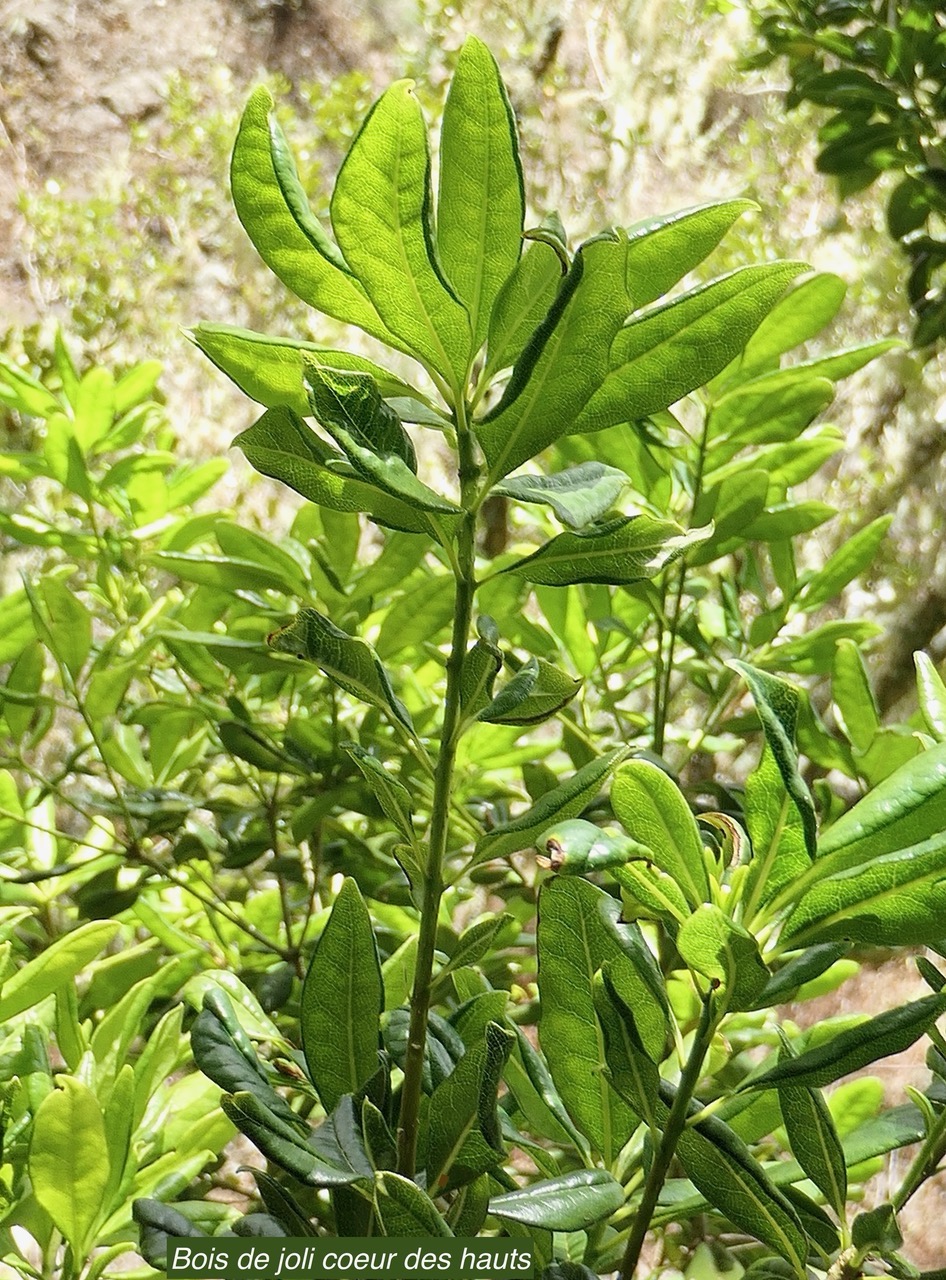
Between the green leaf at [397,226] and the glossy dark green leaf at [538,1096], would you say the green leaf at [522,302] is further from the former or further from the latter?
the glossy dark green leaf at [538,1096]

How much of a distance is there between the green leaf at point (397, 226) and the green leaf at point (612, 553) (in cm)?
4

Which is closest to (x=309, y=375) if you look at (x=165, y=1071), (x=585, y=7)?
(x=165, y=1071)

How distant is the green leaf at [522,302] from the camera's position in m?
0.21

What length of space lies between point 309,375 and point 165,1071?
0.26 meters

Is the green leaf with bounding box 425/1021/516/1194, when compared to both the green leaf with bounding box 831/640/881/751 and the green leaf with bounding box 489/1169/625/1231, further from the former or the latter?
the green leaf with bounding box 831/640/881/751

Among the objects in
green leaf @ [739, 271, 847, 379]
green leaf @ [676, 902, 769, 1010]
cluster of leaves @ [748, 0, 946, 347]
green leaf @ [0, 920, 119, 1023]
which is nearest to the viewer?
green leaf @ [676, 902, 769, 1010]

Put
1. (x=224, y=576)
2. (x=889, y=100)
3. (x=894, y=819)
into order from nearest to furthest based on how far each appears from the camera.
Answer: (x=894, y=819), (x=224, y=576), (x=889, y=100)

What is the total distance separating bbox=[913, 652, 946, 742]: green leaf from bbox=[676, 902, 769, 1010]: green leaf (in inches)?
3.2

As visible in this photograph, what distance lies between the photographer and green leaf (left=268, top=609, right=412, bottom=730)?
217 millimetres

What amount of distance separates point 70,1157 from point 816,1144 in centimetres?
18

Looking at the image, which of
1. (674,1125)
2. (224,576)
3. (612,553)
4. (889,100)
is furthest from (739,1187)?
(889,100)

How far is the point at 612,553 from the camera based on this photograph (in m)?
0.23

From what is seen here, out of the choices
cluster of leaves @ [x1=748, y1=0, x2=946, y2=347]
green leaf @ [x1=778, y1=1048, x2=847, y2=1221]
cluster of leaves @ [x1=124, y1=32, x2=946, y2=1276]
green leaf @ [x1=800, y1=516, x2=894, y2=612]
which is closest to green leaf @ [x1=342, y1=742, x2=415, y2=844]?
cluster of leaves @ [x1=124, y1=32, x2=946, y2=1276]

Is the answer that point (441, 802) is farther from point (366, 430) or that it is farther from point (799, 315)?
point (799, 315)
